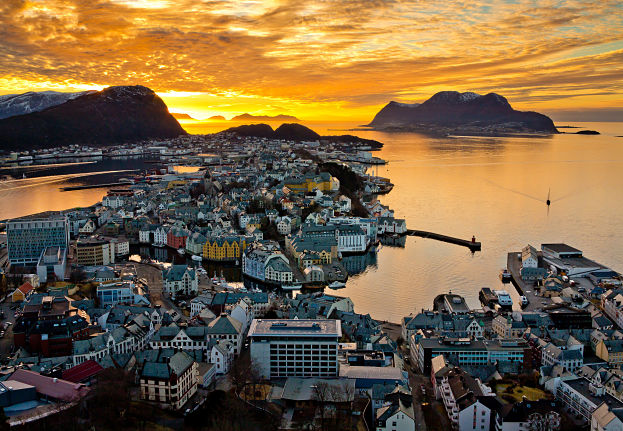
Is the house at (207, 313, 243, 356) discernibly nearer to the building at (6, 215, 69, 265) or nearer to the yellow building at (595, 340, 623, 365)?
the yellow building at (595, 340, 623, 365)

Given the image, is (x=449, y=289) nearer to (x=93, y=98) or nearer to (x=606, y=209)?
(x=606, y=209)

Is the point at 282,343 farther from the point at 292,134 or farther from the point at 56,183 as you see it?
the point at 292,134

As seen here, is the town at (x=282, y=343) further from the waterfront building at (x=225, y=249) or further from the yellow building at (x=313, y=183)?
the yellow building at (x=313, y=183)

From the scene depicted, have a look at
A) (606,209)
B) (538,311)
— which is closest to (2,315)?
(538,311)

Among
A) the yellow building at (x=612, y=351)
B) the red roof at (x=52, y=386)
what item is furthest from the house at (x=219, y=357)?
the yellow building at (x=612, y=351)

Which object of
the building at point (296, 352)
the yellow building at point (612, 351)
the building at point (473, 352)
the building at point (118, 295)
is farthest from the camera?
the building at point (118, 295)

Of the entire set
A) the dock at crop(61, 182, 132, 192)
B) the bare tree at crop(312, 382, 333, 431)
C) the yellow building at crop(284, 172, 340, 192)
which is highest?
the yellow building at crop(284, 172, 340, 192)

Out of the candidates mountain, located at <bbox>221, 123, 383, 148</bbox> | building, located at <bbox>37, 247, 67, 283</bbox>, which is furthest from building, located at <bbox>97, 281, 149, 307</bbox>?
mountain, located at <bbox>221, 123, 383, 148</bbox>
